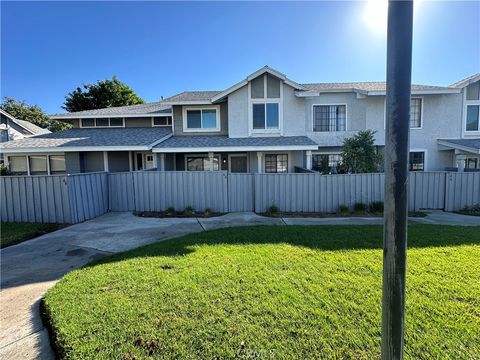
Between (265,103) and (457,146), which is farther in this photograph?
(265,103)

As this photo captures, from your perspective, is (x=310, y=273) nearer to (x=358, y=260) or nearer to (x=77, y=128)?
(x=358, y=260)

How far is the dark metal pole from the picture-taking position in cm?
167

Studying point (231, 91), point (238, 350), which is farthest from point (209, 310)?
point (231, 91)

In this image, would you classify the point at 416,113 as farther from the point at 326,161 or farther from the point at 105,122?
the point at 105,122

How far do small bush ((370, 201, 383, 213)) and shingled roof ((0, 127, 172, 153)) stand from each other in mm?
11157

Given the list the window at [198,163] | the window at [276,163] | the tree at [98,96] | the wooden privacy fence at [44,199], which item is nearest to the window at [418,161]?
the window at [276,163]

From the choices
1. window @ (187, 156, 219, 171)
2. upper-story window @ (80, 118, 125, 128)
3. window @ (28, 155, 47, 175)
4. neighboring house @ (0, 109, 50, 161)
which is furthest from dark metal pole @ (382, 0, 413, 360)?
neighboring house @ (0, 109, 50, 161)

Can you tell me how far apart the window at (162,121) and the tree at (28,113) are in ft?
115

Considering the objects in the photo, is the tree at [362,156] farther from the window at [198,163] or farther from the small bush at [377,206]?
the window at [198,163]

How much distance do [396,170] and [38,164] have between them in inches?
766

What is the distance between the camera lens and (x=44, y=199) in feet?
30.4

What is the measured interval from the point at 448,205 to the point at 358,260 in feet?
28.4

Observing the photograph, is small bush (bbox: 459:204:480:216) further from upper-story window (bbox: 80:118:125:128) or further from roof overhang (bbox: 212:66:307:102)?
upper-story window (bbox: 80:118:125:128)

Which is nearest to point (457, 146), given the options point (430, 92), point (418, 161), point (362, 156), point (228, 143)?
point (418, 161)
